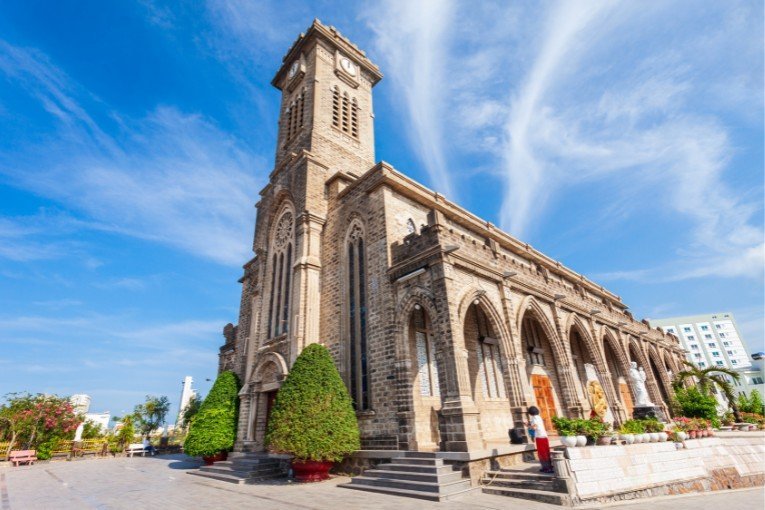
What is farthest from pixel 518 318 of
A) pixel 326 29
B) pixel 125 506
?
pixel 326 29

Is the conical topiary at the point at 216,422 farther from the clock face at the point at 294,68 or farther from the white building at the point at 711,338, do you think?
the white building at the point at 711,338

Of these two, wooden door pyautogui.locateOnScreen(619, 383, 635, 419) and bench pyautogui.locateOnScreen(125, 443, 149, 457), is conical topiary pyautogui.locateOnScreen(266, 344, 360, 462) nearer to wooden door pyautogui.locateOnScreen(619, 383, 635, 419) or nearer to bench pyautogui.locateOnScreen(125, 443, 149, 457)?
wooden door pyautogui.locateOnScreen(619, 383, 635, 419)

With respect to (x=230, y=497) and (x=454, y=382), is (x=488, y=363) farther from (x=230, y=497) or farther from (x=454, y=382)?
(x=230, y=497)

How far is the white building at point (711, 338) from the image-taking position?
7631 centimetres

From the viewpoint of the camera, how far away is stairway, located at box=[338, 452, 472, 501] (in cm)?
810

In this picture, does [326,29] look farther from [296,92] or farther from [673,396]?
[673,396]

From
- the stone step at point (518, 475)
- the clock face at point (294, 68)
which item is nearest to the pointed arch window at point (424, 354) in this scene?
the stone step at point (518, 475)

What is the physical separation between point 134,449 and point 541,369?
26.2m

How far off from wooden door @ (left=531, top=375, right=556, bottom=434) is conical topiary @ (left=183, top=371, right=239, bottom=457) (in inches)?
504

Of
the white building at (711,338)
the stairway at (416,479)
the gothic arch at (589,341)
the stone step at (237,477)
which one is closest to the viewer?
the stairway at (416,479)

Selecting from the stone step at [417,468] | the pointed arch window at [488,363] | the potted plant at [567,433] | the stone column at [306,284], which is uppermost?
the stone column at [306,284]

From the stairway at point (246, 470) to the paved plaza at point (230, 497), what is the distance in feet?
1.84

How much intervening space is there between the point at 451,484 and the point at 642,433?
519cm

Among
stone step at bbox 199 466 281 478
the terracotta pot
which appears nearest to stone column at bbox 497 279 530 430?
the terracotta pot
